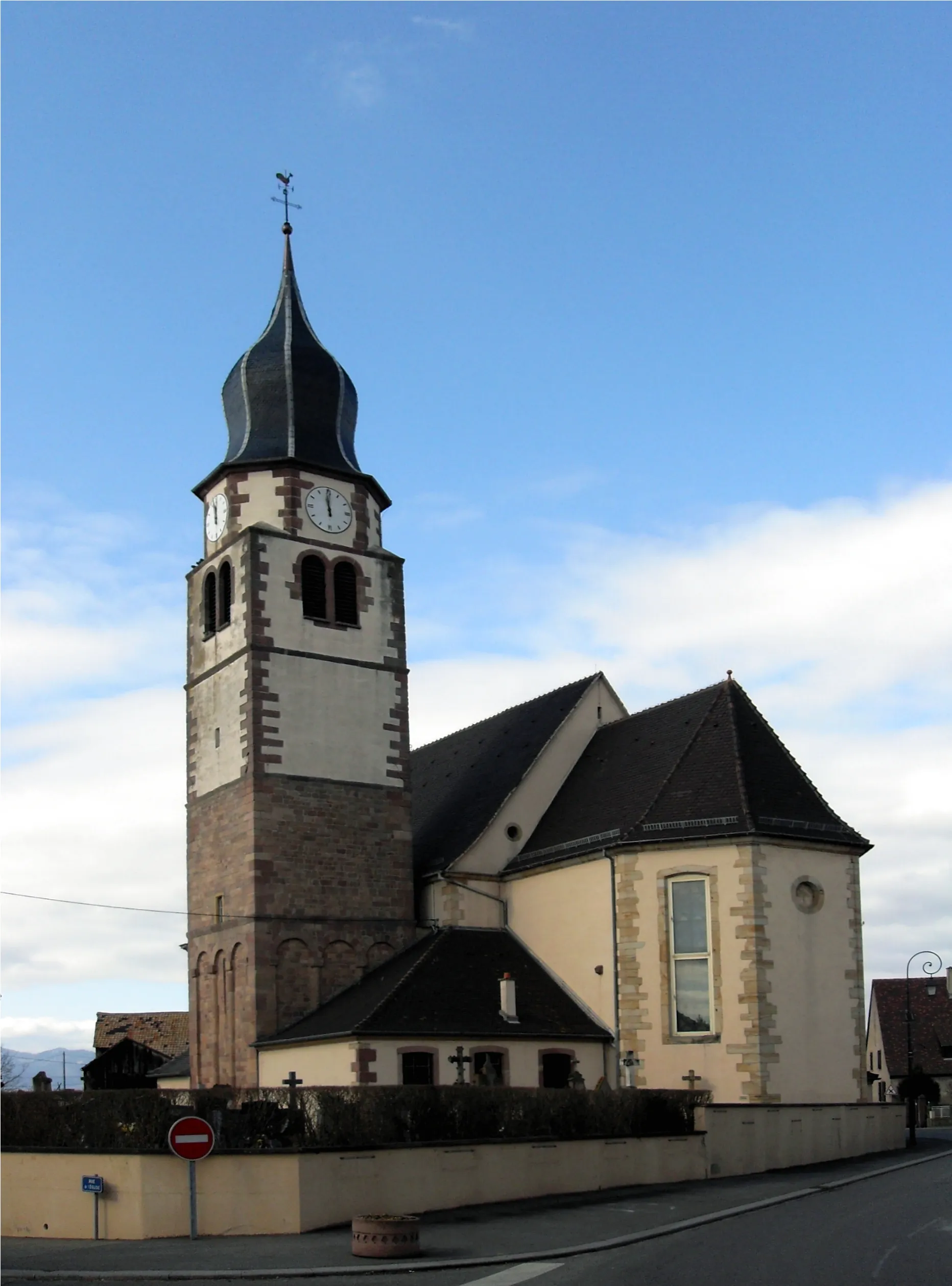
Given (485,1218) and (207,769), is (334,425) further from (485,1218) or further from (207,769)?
(485,1218)

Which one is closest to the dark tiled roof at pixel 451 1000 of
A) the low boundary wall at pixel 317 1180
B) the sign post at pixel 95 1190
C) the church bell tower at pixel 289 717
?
the church bell tower at pixel 289 717

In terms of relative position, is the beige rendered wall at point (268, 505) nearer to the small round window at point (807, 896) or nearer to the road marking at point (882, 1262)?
the small round window at point (807, 896)

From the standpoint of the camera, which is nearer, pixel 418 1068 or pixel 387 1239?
pixel 387 1239

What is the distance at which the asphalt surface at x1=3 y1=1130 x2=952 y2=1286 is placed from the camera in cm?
1544

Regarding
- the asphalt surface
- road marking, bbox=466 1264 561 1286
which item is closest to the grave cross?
the asphalt surface

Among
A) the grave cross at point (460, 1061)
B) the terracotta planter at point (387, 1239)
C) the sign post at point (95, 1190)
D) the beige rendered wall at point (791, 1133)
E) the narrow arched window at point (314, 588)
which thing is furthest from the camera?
the narrow arched window at point (314, 588)

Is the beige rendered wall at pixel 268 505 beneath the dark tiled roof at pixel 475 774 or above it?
above

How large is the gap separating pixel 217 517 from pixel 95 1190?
18.9 metres

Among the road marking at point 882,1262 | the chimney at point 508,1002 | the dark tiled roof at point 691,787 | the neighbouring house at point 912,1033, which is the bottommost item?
the neighbouring house at point 912,1033

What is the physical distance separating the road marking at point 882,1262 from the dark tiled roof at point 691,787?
14.5 metres

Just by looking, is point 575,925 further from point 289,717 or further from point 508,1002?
point 289,717

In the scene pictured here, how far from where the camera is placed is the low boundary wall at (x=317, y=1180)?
20.9 m

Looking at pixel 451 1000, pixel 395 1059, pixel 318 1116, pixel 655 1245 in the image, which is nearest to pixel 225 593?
pixel 451 1000

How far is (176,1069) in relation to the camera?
38969mm
